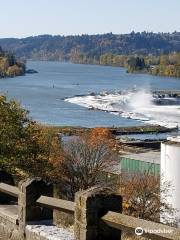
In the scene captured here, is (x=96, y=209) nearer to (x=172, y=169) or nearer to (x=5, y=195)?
(x=5, y=195)

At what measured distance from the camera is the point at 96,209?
5.89m

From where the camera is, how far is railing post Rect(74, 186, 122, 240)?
5855 millimetres

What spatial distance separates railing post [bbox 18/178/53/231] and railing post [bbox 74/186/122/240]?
1266 millimetres

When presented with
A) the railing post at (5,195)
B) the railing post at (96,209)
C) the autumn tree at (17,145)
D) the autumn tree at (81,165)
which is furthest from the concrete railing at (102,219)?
the autumn tree at (81,165)

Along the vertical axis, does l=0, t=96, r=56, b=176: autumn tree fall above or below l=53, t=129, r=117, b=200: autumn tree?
above

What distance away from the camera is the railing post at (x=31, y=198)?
281 inches

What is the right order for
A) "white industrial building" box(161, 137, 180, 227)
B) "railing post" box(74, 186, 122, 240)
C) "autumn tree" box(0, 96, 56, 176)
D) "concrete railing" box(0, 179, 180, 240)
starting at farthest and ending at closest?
"white industrial building" box(161, 137, 180, 227) → "autumn tree" box(0, 96, 56, 176) → "railing post" box(74, 186, 122, 240) → "concrete railing" box(0, 179, 180, 240)

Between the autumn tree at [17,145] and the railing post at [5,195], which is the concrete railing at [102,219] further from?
the autumn tree at [17,145]

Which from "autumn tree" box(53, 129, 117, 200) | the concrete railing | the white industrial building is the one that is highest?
the concrete railing

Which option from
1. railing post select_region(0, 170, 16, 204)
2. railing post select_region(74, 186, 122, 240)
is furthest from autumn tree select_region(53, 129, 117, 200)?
railing post select_region(74, 186, 122, 240)

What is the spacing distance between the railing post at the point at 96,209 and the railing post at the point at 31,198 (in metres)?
1.27

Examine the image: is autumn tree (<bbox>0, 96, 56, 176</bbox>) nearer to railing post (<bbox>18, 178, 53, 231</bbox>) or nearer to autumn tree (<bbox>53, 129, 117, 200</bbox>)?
autumn tree (<bbox>53, 129, 117, 200</bbox>)

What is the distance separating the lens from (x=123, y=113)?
100m

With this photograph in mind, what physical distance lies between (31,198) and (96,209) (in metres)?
1.47
